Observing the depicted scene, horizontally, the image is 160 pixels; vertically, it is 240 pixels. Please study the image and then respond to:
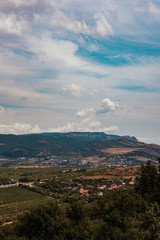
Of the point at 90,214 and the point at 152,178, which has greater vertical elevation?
the point at 152,178

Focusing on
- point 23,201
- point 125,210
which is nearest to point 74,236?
point 125,210

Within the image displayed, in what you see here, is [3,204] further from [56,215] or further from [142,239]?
[142,239]

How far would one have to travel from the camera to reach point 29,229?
7800 centimetres

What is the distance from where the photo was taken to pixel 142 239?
141 ft

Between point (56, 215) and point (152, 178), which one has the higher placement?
point (152, 178)

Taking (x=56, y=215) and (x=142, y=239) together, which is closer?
(x=142, y=239)

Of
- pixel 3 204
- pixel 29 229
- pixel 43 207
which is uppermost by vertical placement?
pixel 43 207

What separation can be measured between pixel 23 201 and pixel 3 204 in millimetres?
16637

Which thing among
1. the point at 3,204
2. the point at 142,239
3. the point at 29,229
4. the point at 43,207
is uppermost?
the point at 142,239

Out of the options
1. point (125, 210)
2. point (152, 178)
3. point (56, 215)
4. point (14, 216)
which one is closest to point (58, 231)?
point (56, 215)

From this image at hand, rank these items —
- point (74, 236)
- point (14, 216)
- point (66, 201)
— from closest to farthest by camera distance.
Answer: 1. point (74, 236)
2. point (14, 216)
3. point (66, 201)

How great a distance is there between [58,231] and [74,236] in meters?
10.6

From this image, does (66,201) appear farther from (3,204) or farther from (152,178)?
(152,178)

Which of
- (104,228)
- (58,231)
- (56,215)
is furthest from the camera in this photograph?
(56,215)
